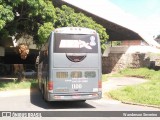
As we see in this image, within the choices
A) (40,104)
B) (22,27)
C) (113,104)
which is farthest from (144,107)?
(22,27)

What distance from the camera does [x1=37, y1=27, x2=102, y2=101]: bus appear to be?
16656mm

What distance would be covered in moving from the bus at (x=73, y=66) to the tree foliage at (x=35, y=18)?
8.18 metres

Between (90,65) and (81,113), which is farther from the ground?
(90,65)

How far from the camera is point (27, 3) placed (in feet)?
85.1

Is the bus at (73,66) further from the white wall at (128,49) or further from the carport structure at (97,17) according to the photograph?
the white wall at (128,49)

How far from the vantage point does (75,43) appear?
17047 mm

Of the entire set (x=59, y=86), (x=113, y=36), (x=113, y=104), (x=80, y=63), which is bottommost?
(x=113, y=104)

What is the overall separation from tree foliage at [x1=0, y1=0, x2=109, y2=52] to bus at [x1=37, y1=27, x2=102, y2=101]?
818 cm

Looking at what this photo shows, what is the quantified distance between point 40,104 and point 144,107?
5.31 m

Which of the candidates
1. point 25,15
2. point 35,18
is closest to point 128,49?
point 35,18

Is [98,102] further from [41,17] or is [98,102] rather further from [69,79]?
[41,17]

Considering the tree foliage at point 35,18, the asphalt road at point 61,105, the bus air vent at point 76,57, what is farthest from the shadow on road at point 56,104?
the tree foliage at point 35,18

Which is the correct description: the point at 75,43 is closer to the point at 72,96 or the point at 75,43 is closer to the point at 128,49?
the point at 72,96

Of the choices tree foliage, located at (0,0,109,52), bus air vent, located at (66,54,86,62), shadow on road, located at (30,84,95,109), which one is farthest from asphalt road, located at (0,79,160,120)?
tree foliage, located at (0,0,109,52)
